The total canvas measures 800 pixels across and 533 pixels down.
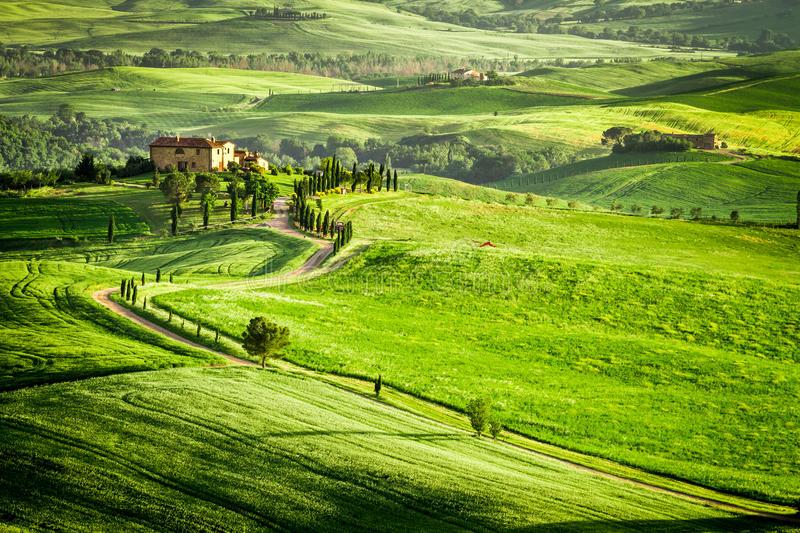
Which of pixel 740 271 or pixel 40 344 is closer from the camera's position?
pixel 40 344

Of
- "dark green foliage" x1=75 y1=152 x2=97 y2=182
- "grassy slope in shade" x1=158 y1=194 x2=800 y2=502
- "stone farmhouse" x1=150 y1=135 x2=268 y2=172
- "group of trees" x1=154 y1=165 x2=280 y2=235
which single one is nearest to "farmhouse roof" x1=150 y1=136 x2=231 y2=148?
"stone farmhouse" x1=150 y1=135 x2=268 y2=172

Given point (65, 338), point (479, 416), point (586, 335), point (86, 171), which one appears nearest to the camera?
point (479, 416)

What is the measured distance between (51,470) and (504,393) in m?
36.7

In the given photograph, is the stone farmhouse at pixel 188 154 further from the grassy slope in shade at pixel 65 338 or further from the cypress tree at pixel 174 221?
the grassy slope in shade at pixel 65 338

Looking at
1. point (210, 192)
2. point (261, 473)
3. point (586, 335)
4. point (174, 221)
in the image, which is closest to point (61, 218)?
point (174, 221)

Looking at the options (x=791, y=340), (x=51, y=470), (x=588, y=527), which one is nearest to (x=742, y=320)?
(x=791, y=340)

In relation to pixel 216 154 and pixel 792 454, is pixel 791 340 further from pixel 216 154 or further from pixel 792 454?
pixel 216 154

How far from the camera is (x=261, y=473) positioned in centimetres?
4181

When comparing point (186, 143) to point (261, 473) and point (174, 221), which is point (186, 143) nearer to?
point (174, 221)

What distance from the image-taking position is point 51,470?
129ft

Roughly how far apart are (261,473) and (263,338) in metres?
23.2

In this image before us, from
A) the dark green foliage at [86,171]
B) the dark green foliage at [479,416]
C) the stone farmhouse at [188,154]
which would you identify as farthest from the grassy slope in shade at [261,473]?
the dark green foliage at [86,171]

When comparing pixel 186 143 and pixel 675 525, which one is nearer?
pixel 675 525

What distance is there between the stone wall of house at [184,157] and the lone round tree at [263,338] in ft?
384
